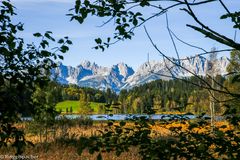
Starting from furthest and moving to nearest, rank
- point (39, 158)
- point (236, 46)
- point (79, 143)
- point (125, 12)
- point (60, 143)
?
point (60, 143)
point (39, 158)
point (125, 12)
point (79, 143)
point (236, 46)

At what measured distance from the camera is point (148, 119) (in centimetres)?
539

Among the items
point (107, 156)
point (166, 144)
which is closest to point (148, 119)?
point (166, 144)

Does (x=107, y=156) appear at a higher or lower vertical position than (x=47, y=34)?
lower

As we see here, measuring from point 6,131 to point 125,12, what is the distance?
1983 millimetres

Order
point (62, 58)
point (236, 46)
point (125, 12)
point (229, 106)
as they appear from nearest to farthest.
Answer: point (236, 46)
point (125, 12)
point (229, 106)
point (62, 58)

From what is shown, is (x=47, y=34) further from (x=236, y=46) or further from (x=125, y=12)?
(x=236, y=46)

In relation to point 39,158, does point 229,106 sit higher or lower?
higher

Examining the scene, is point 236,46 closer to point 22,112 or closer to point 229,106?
point 229,106

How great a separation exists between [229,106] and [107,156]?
10403mm

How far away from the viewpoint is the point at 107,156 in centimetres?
1470

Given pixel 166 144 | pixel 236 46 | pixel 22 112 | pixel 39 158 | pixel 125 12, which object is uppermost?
pixel 125 12

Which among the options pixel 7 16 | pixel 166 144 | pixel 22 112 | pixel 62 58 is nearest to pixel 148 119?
pixel 166 144

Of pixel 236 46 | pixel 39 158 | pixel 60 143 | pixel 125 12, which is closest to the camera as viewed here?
pixel 236 46

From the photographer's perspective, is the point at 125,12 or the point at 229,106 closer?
the point at 125,12
